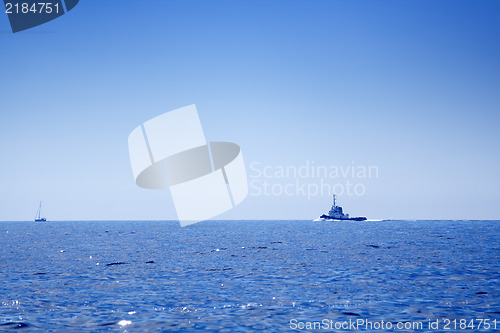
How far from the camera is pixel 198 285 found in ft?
99.8

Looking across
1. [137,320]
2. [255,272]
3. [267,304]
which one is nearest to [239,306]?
[267,304]

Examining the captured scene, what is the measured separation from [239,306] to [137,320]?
5643 millimetres

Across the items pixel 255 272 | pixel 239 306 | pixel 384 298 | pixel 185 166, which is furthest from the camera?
pixel 185 166

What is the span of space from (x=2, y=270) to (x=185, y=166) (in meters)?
22.3

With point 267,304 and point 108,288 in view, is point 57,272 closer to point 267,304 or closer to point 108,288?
point 108,288

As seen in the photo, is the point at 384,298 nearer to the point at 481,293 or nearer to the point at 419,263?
the point at 481,293

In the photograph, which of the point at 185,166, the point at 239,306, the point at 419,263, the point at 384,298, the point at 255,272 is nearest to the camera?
the point at 239,306

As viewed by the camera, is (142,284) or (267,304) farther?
(142,284)

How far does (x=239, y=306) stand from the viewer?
23438 mm

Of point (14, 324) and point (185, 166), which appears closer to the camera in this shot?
point (14, 324)

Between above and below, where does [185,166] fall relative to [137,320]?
above

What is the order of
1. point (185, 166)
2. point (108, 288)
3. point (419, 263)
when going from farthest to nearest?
point (185, 166) → point (419, 263) → point (108, 288)

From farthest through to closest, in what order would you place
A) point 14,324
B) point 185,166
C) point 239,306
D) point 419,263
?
point 185,166, point 419,263, point 239,306, point 14,324

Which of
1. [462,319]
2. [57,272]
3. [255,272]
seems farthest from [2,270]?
[462,319]
